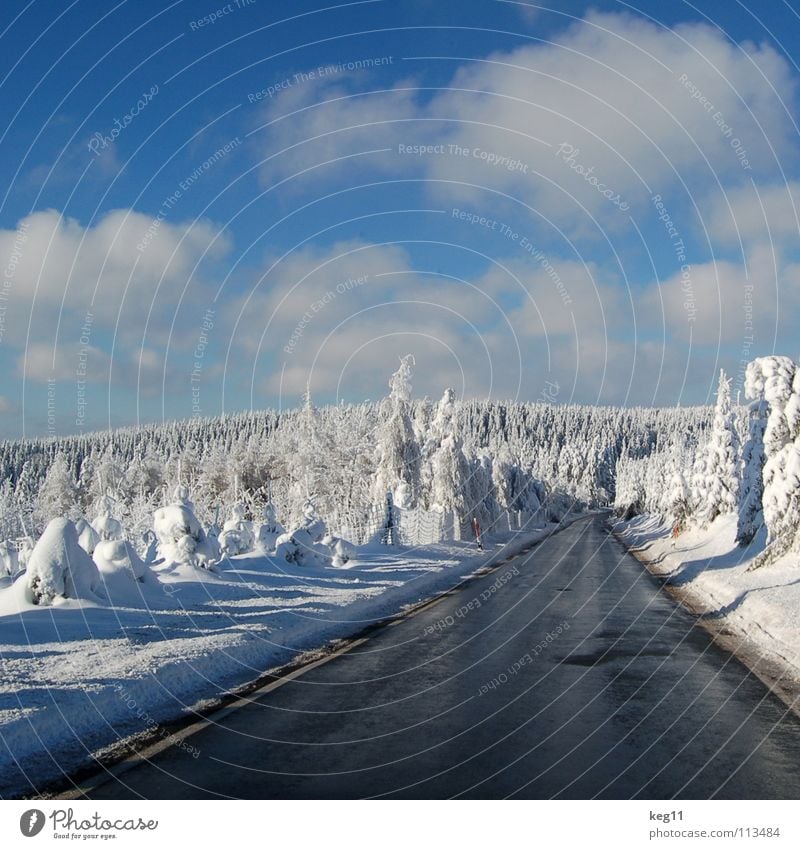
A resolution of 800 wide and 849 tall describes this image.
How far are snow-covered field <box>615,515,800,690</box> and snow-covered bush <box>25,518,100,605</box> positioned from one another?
1122 centimetres

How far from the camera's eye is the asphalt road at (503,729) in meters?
5.90

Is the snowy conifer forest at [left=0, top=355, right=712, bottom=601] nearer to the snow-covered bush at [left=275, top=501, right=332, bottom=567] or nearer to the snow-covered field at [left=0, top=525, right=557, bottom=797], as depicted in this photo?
the snow-covered bush at [left=275, top=501, right=332, bottom=567]

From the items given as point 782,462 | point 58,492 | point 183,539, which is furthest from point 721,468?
point 58,492

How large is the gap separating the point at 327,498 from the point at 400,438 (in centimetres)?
1724

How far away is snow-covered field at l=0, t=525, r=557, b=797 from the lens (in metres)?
7.23

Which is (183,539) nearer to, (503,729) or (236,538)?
(236,538)

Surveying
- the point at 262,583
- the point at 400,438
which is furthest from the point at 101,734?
the point at 400,438

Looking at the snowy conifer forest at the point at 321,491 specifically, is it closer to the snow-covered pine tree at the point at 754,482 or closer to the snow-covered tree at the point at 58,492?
the snow-covered tree at the point at 58,492

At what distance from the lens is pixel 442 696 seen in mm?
9156

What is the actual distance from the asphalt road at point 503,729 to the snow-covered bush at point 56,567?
5.31m

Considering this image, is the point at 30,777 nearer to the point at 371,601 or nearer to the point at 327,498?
the point at 371,601
